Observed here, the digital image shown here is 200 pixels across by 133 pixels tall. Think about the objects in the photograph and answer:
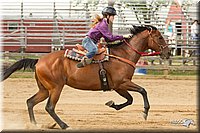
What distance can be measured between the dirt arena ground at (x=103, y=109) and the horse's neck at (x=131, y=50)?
1303mm

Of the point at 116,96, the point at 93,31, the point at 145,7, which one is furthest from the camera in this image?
the point at 145,7

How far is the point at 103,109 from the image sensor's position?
502 inches

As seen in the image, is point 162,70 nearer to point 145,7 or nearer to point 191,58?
point 191,58

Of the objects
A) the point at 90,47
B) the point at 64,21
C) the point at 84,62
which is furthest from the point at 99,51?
the point at 64,21

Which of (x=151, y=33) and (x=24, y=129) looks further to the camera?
(x=151, y=33)

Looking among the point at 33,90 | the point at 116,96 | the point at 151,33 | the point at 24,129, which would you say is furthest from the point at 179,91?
the point at 24,129

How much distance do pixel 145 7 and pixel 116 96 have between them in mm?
12612

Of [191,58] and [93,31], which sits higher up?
[93,31]

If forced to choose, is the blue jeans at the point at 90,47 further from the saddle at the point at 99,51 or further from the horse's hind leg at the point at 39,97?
the horse's hind leg at the point at 39,97

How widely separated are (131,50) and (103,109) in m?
2.44

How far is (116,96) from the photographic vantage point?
15703 mm

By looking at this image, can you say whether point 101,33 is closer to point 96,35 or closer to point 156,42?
point 96,35

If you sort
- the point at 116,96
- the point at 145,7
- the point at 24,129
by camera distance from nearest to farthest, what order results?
the point at 24,129, the point at 116,96, the point at 145,7

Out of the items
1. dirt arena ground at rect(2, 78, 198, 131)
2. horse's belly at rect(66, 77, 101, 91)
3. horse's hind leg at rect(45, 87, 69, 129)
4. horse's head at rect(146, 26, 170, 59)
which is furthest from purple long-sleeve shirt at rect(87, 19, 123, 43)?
dirt arena ground at rect(2, 78, 198, 131)
